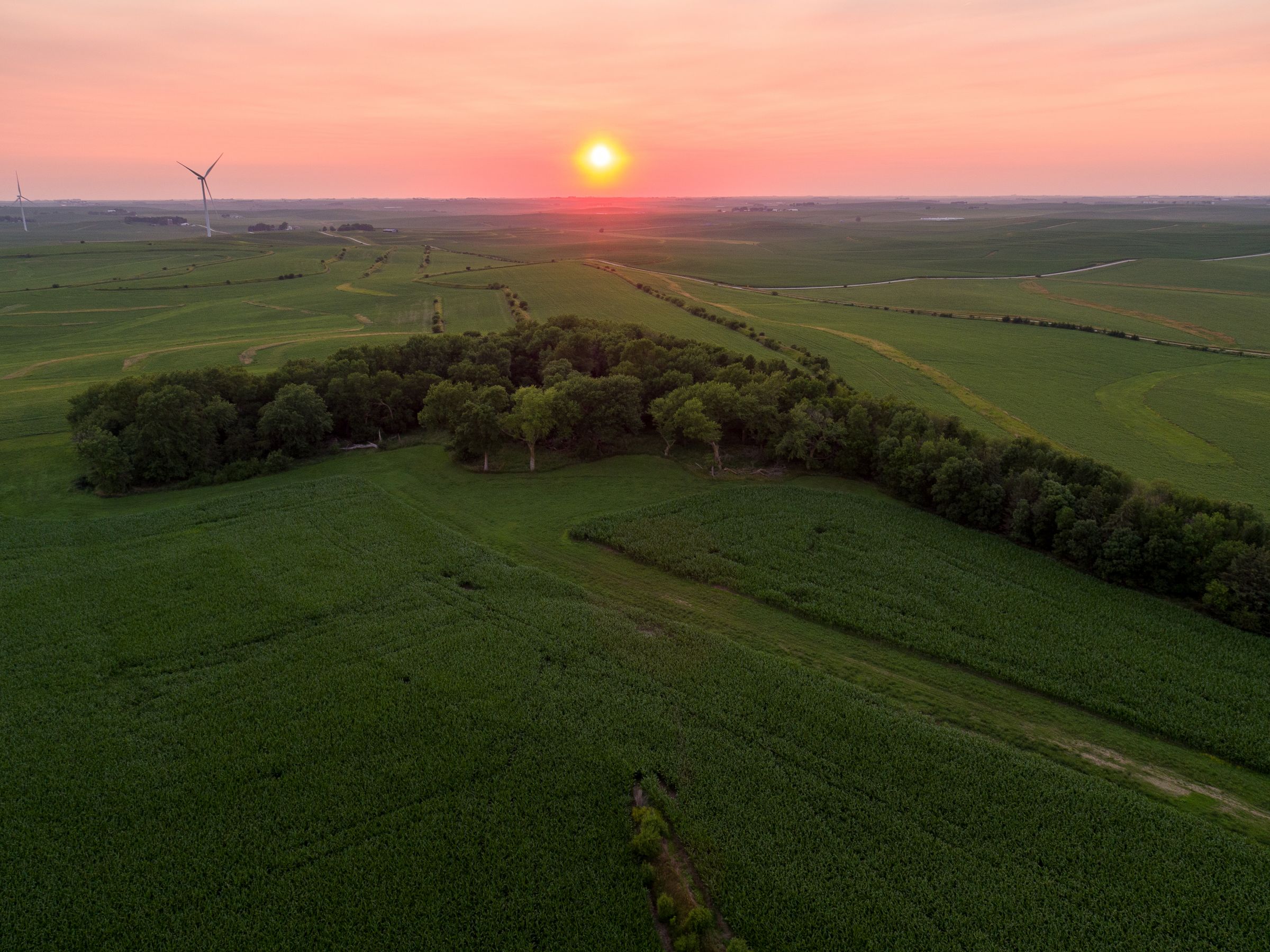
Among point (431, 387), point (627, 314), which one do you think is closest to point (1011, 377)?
point (627, 314)

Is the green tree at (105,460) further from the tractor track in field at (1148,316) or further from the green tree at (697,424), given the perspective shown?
the tractor track in field at (1148,316)

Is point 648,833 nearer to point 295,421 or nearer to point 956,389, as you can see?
point 295,421

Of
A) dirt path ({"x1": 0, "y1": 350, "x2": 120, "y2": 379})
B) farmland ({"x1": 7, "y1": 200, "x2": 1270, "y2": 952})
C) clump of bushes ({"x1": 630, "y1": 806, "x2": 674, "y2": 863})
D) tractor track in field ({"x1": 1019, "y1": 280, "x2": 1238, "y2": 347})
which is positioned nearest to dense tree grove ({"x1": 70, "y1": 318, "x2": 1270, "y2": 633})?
farmland ({"x1": 7, "y1": 200, "x2": 1270, "y2": 952})

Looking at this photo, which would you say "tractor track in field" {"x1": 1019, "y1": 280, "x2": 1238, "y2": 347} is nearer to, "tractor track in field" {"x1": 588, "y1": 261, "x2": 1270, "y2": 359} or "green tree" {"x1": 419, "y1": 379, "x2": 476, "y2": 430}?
"tractor track in field" {"x1": 588, "y1": 261, "x2": 1270, "y2": 359}

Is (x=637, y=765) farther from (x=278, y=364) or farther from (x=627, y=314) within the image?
(x=627, y=314)

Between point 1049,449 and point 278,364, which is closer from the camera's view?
point 1049,449
